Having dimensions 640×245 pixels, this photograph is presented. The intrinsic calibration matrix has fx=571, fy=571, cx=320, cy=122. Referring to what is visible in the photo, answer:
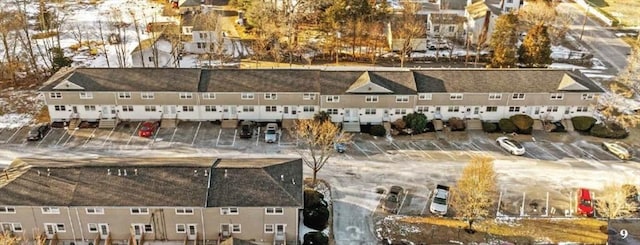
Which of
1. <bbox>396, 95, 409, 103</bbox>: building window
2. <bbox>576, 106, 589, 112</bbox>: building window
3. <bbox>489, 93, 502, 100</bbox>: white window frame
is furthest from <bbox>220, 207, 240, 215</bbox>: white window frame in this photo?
<bbox>576, 106, 589, 112</bbox>: building window

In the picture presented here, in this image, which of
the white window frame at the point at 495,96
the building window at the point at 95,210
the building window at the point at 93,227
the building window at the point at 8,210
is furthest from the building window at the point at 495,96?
the building window at the point at 8,210

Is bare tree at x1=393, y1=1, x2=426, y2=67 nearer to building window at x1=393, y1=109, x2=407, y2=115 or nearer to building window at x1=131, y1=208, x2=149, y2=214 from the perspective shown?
building window at x1=393, y1=109, x2=407, y2=115

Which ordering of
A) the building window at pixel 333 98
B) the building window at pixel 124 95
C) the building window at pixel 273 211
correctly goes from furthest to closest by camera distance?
the building window at pixel 333 98
the building window at pixel 124 95
the building window at pixel 273 211

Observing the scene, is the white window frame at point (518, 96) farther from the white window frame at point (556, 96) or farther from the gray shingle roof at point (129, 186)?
the gray shingle roof at point (129, 186)

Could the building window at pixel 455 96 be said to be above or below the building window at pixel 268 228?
above

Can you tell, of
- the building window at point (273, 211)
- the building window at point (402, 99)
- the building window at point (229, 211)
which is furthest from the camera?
the building window at point (402, 99)

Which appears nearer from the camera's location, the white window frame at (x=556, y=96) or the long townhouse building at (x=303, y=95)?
the long townhouse building at (x=303, y=95)
